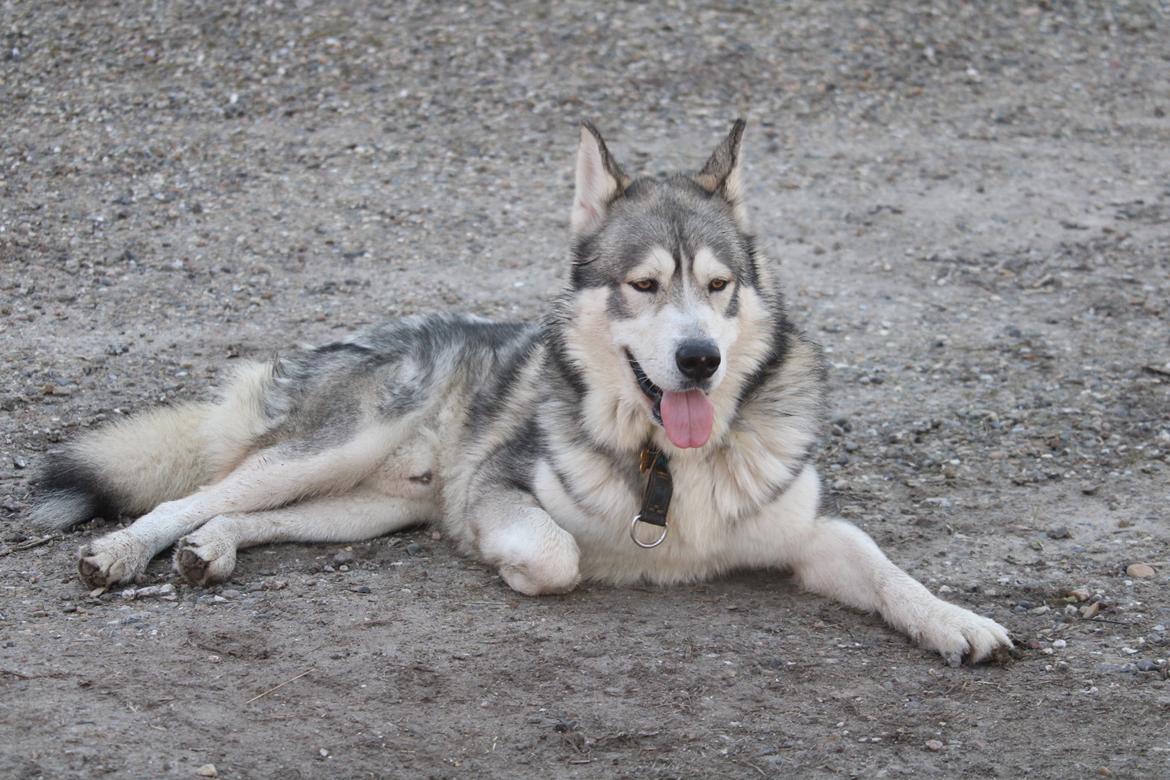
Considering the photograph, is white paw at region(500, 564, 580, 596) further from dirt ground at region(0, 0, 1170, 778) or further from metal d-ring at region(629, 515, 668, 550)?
metal d-ring at region(629, 515, 668, 550)

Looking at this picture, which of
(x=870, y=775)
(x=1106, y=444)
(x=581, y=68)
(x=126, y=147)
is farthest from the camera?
(x=581, y=68)

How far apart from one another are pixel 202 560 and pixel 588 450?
1717 mm

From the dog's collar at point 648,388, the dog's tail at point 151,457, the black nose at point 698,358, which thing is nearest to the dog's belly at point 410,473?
the dog's tail at point 151,457

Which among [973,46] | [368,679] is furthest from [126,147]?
[973,46]

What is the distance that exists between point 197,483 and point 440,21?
810 centimetres

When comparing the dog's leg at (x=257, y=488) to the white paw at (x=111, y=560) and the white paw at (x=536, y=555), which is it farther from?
the white paw at (x=536, y=555)

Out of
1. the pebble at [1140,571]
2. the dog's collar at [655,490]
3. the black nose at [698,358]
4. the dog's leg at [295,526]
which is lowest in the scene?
the dog's leg at [295,526]

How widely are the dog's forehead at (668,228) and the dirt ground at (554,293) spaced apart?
1491 millimetres

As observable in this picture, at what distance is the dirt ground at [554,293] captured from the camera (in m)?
4.57

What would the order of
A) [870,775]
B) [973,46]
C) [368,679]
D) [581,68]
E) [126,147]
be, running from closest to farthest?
[870,775]
[368,679]
[126,147]
[581,68]
[973,46]

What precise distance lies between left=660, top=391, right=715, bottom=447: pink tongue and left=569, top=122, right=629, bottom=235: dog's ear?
96 cm

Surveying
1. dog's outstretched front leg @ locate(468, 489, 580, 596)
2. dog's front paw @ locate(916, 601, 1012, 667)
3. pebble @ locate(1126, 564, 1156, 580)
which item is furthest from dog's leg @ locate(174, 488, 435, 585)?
pebble @ locate(1126, 564, 1156, 580)

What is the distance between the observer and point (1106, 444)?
7285 millimetres

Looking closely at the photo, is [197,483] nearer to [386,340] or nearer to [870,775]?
[386,340]
